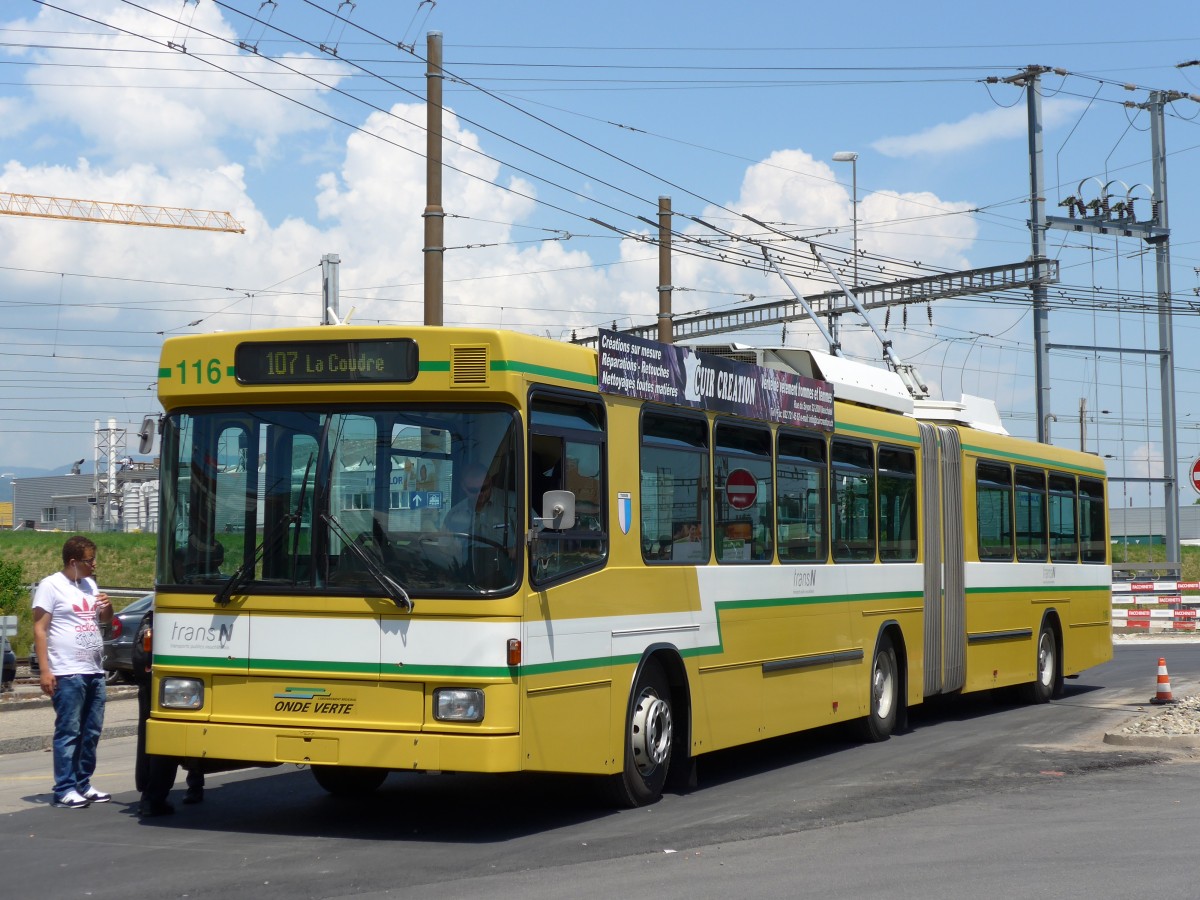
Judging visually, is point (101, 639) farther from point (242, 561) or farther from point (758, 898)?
point (758, 898)

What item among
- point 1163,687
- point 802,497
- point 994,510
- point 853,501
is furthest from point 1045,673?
point 802,497

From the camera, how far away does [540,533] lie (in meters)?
9.20

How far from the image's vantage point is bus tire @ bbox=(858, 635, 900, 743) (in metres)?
14.7

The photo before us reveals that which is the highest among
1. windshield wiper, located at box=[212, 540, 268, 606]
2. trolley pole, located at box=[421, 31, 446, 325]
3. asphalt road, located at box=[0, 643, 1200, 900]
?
trolley pole, located at box=[421, 31, 446, 325]

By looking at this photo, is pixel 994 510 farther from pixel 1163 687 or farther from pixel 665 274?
pixel 665 274

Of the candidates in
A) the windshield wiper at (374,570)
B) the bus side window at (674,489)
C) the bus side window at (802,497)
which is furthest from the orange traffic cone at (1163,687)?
the windshield wiper at (374,570)

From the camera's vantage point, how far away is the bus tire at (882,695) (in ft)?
48.1

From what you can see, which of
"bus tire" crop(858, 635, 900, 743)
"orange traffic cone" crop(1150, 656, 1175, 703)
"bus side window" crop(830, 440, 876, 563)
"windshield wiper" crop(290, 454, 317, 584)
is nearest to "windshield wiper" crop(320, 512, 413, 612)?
"windshield wiper" crop(290, 454, 317, 584)

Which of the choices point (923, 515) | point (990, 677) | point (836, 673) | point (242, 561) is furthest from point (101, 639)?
point (990, 677)

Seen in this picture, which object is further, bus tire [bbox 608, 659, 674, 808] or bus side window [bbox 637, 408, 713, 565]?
bus side window [bbox 637, 408, 713, 565]

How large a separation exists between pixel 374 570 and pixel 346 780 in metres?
2.61

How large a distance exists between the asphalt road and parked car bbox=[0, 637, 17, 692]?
6755mm

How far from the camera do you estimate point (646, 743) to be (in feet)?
34.0

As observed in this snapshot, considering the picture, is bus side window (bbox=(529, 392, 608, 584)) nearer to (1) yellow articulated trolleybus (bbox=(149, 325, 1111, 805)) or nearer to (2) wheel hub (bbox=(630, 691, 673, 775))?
(1) yellow articulated trolleybus (bbox=(149, 325, 1111, 805))
